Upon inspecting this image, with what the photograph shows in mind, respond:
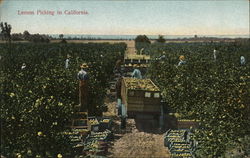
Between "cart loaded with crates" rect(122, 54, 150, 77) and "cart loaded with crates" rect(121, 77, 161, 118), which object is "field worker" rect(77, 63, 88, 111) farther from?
"cart loaded with crates" rect(122, 54, 150, 77)

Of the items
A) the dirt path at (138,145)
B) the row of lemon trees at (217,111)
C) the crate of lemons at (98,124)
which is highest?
the row of lemon trees at (217,111)

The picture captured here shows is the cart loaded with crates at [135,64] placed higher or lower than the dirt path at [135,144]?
higher

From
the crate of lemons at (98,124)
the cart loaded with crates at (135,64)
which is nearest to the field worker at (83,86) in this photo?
the crate of lemons at (98,124)

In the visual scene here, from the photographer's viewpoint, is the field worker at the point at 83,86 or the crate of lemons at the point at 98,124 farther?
the field worker at the point at 83,86

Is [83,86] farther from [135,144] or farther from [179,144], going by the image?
[179,144]

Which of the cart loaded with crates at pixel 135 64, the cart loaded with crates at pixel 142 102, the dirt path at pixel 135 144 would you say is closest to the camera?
the dirt path at pixel 135 144

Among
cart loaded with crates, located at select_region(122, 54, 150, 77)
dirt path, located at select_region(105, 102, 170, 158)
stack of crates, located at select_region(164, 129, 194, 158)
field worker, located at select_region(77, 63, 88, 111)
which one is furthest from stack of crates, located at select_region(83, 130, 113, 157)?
cart loaded with crates, located at select_region(122, 54, 150, 77)

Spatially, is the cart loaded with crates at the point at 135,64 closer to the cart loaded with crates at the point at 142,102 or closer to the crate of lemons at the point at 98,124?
the crate of lemons at the point at 98,124

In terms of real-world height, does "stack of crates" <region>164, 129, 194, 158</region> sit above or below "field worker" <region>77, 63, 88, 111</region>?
below

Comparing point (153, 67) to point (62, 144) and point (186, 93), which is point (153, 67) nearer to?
point (186, 93)
